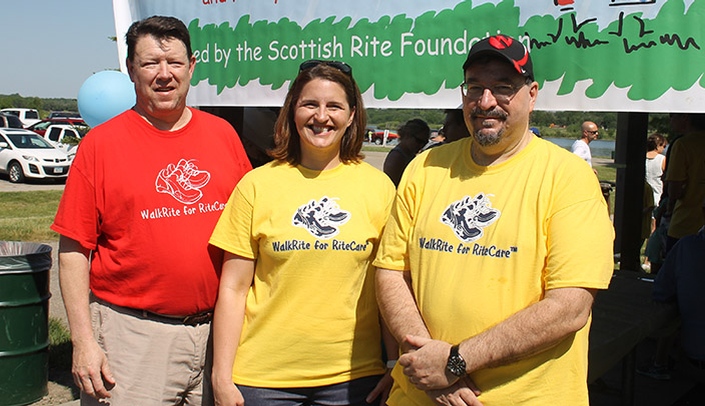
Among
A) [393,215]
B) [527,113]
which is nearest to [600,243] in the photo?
[527,113]

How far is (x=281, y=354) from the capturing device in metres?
2.40

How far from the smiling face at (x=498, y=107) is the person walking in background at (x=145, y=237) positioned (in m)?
1.05

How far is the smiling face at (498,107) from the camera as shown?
81.7 inches

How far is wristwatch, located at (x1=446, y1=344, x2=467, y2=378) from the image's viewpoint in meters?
1.98

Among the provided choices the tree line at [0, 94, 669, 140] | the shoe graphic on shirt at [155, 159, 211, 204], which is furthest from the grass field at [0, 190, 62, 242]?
the shoe graphic on shirt at [155, 159, 211, 204]

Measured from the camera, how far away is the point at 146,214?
2.48 meters

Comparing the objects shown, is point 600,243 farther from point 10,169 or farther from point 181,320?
point 10,169

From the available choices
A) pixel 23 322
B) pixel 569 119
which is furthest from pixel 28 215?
pixel 569 119

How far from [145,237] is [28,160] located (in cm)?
1822

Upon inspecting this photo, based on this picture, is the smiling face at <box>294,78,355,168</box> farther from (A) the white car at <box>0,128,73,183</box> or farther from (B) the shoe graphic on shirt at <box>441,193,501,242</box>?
→ (A) the white car at <box>0,128,73,183</box>

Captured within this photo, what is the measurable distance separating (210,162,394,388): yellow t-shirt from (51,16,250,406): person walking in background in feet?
0.61

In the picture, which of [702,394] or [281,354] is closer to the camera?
[281,354]

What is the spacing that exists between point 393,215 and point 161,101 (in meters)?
0.99

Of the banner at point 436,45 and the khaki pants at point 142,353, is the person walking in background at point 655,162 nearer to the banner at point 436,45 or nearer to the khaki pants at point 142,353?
the banner at point 436,45
